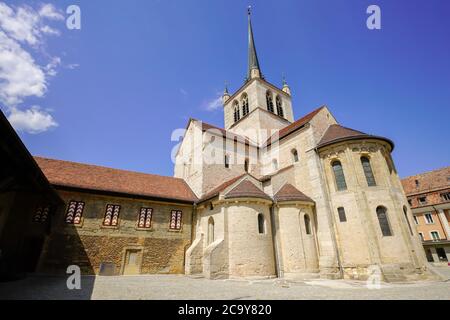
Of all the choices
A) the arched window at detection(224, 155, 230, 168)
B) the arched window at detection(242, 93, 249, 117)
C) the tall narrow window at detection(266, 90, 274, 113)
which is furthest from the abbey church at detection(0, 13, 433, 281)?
the arched window at detection(242, 93, 249, 117)

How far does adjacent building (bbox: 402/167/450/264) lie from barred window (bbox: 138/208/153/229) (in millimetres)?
33583

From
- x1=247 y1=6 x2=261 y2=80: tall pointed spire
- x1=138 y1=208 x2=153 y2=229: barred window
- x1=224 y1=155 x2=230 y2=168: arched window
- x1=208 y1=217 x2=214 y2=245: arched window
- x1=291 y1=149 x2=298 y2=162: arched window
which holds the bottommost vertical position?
x1=208 y1=217 x2=214 y2=245: arched window

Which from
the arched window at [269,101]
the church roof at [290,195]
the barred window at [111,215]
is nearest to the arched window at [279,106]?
the arched window at [269,101]

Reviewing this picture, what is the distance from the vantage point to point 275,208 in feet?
50.8

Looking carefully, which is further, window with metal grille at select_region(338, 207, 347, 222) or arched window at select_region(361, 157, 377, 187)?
arched window at select_region(361, 157, 377, 187)

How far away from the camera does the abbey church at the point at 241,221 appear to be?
1284 cm

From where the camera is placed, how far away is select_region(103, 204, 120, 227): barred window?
15.0m

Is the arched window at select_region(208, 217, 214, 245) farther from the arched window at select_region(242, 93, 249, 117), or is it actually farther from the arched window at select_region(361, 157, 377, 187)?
the arched window at select_region(242, 93, 249, 117)

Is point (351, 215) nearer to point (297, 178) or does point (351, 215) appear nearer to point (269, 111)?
point (297, 178)

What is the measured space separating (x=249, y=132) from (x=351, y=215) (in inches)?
652

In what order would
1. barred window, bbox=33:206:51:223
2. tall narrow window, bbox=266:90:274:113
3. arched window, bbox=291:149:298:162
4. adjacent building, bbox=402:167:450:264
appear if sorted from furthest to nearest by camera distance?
tall narrow window, bbox=266:90:274:113
adjacent building, bbox=402:167:450:264
arched window, bbox=291:149:298:162
barred window, bbox=33:206:51:223

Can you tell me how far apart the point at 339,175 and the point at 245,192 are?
6751 mm

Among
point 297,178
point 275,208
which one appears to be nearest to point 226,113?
point 297,178

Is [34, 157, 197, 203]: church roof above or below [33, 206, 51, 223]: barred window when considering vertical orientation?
above
